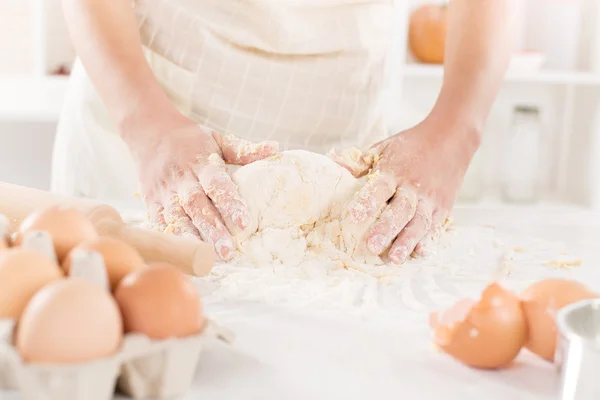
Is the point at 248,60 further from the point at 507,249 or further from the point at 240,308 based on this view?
the point at 240,308

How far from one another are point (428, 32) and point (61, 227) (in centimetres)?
193

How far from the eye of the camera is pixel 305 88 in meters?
1.45

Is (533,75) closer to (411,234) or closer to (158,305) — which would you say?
(411,234)

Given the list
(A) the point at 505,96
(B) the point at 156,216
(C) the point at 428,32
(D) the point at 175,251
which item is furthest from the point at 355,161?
(A) the point at 505,96

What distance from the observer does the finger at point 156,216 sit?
3.66ft

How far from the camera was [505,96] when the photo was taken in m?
2.76

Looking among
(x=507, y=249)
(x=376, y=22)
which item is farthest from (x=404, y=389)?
(x=376, y=22)

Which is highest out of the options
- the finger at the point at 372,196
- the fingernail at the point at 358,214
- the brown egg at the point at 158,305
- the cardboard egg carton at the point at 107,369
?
the brown egg at the point at 158,305

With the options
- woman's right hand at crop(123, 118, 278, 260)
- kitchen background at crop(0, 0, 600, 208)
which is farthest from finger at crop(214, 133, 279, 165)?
kitchen background at crop(0, 0, 600, 208)

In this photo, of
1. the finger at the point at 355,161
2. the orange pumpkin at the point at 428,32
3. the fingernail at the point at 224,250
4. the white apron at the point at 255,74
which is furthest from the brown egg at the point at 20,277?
the orange pumpkin at the point at 428,32

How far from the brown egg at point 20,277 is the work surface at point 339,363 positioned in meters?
0.07

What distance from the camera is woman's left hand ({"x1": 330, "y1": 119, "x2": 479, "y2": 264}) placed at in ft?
3.50

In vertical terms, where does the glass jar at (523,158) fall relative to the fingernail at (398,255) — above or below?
below

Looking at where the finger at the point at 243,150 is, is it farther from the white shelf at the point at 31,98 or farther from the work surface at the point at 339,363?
the white shelf at the point at 31,98
